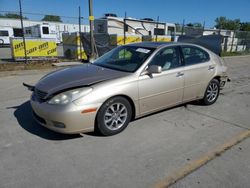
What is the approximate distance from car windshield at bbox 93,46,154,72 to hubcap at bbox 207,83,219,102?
1.91 metres

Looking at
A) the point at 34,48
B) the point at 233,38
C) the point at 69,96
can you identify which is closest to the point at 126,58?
the point at 69,96

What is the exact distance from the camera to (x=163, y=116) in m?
4.31

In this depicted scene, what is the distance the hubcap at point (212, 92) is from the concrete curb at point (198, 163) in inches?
60.5

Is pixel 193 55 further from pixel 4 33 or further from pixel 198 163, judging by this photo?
pixel 4 33

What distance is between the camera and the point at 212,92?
199 inches

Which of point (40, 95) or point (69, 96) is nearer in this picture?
point (69, 96)

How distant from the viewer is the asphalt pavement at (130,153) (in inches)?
96.3

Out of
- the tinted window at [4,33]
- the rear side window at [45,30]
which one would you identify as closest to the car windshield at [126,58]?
the rear side window at [45,30]

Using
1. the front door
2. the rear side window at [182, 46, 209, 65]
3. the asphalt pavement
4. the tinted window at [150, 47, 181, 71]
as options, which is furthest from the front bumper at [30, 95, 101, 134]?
the rear side window at [182, 46, 209, 65]

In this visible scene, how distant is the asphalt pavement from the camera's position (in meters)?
2.45

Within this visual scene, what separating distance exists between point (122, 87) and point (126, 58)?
1111 millimetres

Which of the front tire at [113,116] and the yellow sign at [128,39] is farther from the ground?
the yellow sign at [128,39]

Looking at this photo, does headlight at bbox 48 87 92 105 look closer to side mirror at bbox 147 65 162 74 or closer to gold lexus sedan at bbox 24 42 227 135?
gold lexus sedan at bbox 24 42 227 135

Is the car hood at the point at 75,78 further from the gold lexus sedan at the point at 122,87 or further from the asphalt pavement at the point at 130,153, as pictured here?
the asphalt pavement at the point at 130,153
